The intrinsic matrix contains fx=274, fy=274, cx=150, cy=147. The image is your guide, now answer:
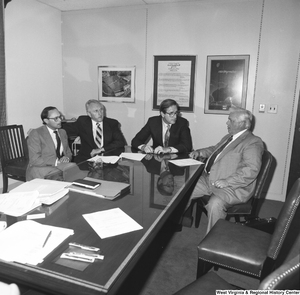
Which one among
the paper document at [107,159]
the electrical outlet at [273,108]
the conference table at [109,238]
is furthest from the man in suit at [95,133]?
the electrical outlet at [273,108]

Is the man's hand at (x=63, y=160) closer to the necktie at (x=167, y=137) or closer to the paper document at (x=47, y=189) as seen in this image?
the paper document at (x=47, y=189)

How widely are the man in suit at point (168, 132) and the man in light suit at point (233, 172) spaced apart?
62 cm

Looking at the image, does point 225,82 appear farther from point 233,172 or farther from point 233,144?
point 233,172

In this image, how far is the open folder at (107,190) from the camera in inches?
67.3

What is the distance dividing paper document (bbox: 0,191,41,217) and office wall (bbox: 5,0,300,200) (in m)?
2.56

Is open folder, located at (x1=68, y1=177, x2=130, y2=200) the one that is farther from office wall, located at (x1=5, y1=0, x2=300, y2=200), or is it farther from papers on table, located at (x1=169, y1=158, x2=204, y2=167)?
office wall, located at (x1=5, y1=0, x2=300, y2=200)

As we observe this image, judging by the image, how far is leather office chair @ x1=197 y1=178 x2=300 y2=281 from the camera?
146cm

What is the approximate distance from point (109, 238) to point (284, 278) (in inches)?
29.6

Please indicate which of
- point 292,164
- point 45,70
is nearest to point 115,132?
point 45,70

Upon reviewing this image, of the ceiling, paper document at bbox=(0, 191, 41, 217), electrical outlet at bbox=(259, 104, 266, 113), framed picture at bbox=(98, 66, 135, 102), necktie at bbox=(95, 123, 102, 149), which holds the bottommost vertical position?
paper document at bbox=(0, 191, 41, 217)

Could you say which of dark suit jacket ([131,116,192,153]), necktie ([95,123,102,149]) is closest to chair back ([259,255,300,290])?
dark suit jacket ([131,116,192,153])

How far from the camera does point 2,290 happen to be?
81cm

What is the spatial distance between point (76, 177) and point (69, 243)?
37.6 inches

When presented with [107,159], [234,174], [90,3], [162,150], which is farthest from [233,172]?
[90,3]
